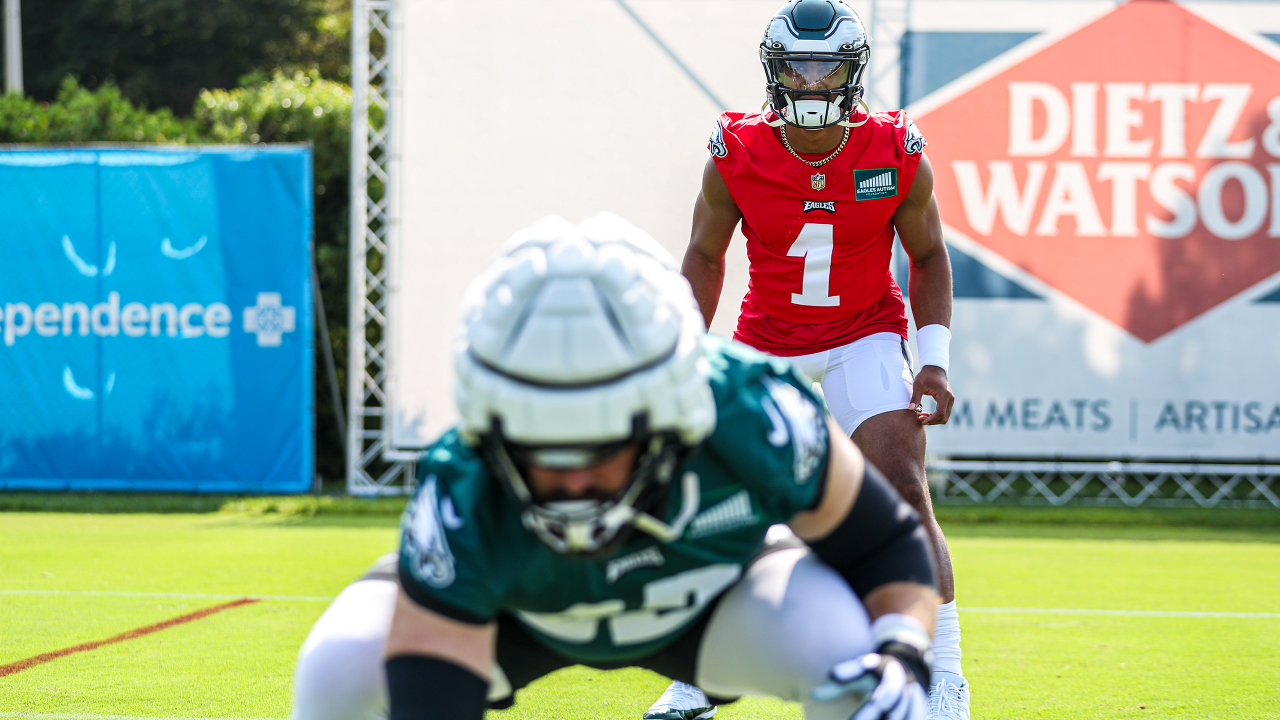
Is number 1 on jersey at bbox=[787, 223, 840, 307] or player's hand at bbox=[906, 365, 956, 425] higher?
number 1 on jersey at bbox=[787, 223, 840, 307]

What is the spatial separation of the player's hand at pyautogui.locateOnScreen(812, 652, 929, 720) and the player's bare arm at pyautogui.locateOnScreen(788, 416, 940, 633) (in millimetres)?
163

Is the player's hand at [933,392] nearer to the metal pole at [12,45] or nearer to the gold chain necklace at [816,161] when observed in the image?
the gold chain necklace at [816,161]

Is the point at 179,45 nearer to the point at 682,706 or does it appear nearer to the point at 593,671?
the point at 593,671

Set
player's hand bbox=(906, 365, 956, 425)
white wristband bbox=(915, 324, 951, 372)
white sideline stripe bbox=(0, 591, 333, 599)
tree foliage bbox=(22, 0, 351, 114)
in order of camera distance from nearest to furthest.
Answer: player's hand bbox=(906, 365, 956, 425) < white wristband bbox=(915, 324, 951, 372) < white sideline stripe bbox=(0, 591, 333, 599) < tree foliage bbox=(22, 0, 351, 114)

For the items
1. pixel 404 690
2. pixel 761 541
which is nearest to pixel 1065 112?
pixel 761 541

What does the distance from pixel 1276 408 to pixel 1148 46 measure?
3.25 metres

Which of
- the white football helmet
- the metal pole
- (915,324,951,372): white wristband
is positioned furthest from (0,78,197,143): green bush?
the white football helmet

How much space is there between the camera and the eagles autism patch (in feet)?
12.9

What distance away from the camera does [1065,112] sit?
32.6ft

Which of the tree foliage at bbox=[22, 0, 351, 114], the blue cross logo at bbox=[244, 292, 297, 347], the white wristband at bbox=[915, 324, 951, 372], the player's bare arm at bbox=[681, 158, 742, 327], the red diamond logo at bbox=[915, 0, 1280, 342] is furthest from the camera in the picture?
the tree foliage at bbox=[22, 0, 351, 114]

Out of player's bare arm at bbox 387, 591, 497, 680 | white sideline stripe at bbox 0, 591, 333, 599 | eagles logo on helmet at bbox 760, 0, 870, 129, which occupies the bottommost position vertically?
white sideline stripe at bbox 0, 591, 333, 599

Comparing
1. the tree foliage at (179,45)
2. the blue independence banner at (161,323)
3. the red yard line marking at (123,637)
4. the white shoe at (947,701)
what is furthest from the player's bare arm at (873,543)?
the tree foliage at (179,45)

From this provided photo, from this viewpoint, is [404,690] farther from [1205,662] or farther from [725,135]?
[1205,662]

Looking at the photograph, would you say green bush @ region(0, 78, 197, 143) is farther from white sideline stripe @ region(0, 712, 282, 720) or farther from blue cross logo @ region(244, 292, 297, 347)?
white sideline stripe @ region(0, 712, 282, 720)
